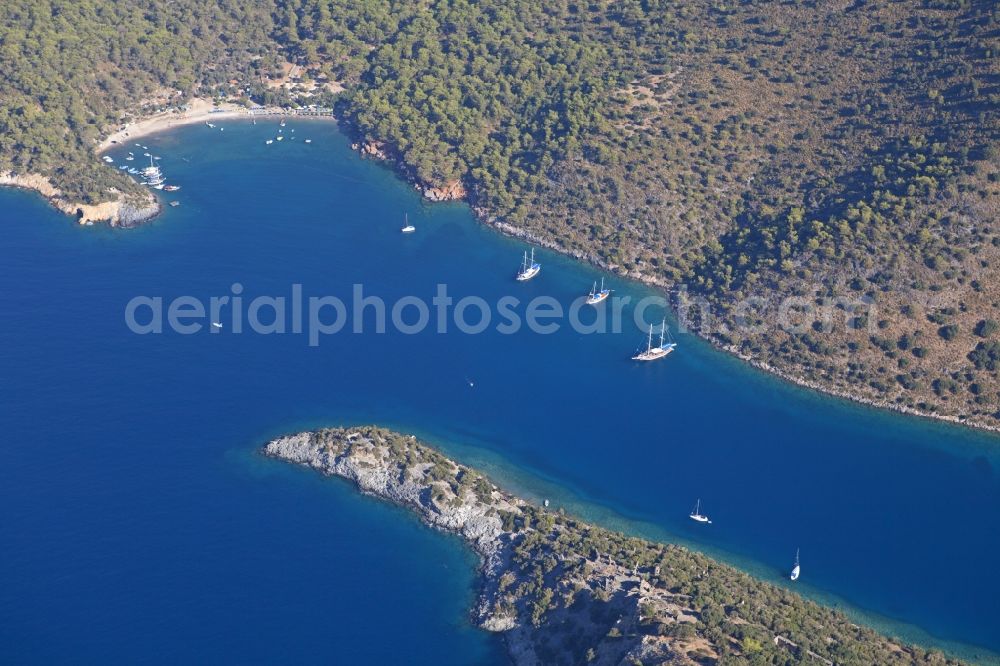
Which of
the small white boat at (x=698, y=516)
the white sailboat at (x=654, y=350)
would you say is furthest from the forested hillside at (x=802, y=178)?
the small white boat at (x=698, y=516)

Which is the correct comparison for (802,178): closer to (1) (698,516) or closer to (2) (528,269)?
(2) (528,269)

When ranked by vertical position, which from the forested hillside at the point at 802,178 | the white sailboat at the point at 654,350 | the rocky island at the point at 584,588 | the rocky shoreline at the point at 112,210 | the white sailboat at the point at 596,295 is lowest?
the rocky island at the point at 584,588

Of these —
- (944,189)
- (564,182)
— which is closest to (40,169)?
(564,182)

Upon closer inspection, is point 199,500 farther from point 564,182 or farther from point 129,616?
point 564,182

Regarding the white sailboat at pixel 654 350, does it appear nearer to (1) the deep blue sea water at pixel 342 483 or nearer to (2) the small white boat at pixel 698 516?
(1) the deep blue sea water at pixel 342 483

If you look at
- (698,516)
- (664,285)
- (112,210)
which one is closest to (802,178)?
(664,285)

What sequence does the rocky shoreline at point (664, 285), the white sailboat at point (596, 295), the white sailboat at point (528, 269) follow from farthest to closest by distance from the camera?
1. the white sailboat at point (528, 269)
2. the white sailboat at point (596, 295)
3. the rocky shoreline at point (664, 285)

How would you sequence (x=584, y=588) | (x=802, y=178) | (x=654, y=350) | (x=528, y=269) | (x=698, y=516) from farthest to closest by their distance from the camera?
(x=802, y=178) → (x=528, y=269) → (x=654, y=350) → (x=698, y=516) → (x=584, y=588)
